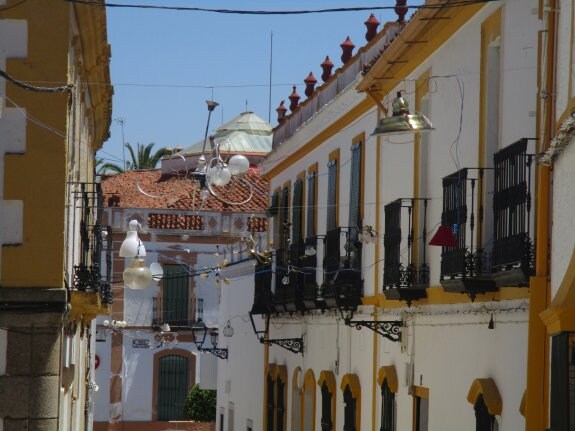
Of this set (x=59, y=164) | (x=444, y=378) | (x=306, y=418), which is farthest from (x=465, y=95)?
(x=306, y=418)

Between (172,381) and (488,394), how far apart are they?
1235 inches

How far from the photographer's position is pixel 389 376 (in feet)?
56.8

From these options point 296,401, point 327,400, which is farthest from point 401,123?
point 296,401

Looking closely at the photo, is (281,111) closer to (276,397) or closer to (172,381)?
(276,397)

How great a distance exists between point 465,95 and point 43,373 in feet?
16.1

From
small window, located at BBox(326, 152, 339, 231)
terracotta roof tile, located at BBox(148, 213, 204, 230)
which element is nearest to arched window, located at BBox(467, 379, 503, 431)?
small window, located at BBox(326, 152, 339, 231)

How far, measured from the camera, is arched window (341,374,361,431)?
63.8ft

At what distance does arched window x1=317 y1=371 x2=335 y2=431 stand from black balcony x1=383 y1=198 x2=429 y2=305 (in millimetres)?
4609

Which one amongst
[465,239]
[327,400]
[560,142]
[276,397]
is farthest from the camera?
[276,397]

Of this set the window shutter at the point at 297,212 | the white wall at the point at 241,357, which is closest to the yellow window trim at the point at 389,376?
the window shutter at the point at 297,212

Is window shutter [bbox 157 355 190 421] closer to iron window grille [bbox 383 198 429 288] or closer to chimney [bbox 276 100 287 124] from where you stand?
chimney [bbox 276 100 287 124]

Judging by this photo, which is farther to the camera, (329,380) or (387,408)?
(329,380)

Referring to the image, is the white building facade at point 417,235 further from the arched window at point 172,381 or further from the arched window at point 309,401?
the arched window at point 172,381

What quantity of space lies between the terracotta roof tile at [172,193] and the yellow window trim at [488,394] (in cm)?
2753
